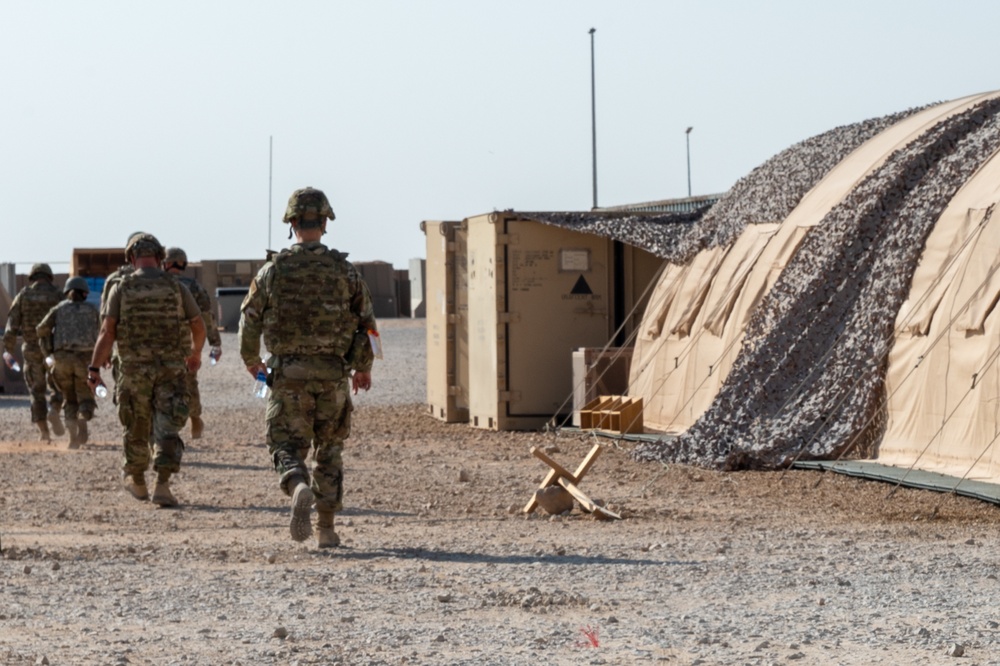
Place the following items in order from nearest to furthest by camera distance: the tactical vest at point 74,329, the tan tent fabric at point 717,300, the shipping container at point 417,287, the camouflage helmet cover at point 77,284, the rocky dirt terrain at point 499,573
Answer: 1. the rocky dirt terrain at point 499,573
2. the tan tent fabric at point 717,300
3. the tactical vest at point 74,329
4. the camouflage helmet cover at point 77,284
5. the shipping container at point 417,287

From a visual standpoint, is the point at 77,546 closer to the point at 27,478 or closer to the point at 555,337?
the point at 27,478

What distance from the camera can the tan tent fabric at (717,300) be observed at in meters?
15.4

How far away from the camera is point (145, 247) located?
11805 mm

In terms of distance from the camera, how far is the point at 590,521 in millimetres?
10570

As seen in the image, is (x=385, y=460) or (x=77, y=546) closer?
(x=77, y=546)

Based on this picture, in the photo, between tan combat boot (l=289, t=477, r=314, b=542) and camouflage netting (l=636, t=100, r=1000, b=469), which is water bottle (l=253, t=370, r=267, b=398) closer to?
tan combat boot (l=289, t=477, r=314, b=542)

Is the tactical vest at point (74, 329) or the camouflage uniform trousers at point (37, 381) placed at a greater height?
the tactical vest at point (74, 329)

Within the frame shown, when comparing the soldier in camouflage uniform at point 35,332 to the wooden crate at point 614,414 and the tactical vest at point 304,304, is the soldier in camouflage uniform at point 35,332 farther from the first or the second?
the tactical vest at point 304,304

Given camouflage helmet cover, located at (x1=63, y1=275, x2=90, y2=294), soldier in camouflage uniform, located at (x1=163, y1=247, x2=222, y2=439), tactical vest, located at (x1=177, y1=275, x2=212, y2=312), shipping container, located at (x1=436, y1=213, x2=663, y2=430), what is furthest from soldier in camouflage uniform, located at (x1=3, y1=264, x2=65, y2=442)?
shipping container, located at (x1=436, y1=213, x2=663, y2=430)

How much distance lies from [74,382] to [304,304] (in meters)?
7.44

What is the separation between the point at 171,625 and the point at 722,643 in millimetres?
2183

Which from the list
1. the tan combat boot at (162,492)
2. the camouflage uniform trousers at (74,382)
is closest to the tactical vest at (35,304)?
the camouflage uniform trousers at (74,382)

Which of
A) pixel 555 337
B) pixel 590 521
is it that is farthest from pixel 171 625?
pixel 555 337

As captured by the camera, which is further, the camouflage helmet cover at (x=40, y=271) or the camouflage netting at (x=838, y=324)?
the camouflage helmet cover at (x=40, y=271)
